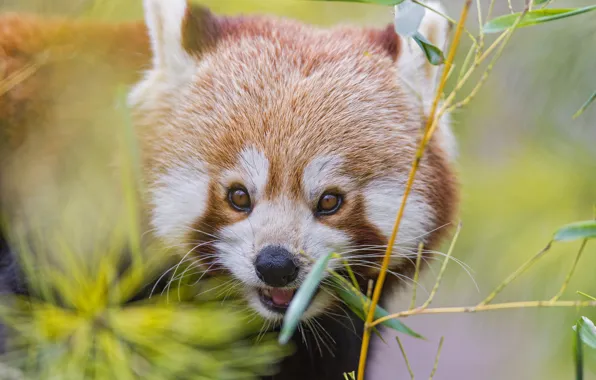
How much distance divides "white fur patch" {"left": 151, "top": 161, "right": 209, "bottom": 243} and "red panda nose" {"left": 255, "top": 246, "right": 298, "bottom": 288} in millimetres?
221

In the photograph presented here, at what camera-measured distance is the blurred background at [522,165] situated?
1894 millimetres

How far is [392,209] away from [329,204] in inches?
5.8

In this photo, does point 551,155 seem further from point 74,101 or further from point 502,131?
point 74,101

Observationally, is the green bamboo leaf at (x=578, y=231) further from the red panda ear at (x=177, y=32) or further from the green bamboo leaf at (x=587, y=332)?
the red panda ear at (x=177, y=32)

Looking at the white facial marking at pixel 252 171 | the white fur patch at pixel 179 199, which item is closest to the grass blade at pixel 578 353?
the white facial marking at pixel 252 171

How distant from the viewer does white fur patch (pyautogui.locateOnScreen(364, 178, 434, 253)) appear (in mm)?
1479

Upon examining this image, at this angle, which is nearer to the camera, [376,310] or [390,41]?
[376,310]

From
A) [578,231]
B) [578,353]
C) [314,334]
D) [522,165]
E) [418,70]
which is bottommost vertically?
[314,334]

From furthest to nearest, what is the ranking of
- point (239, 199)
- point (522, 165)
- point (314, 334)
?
1. point (522, 165)
2. point (314, 334)
3. point (239, 199)

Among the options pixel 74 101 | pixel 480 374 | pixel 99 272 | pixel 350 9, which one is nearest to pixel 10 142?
pixel 74 101

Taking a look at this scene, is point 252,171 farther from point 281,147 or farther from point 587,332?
point 587,332

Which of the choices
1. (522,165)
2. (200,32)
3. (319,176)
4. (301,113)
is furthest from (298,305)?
(522,165)

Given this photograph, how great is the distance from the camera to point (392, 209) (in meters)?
1.48

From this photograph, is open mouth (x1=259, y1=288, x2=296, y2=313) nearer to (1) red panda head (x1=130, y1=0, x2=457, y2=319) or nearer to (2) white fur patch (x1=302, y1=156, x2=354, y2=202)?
(1) red panda head (x1=130, y1=0, x2=457, y2=319)
